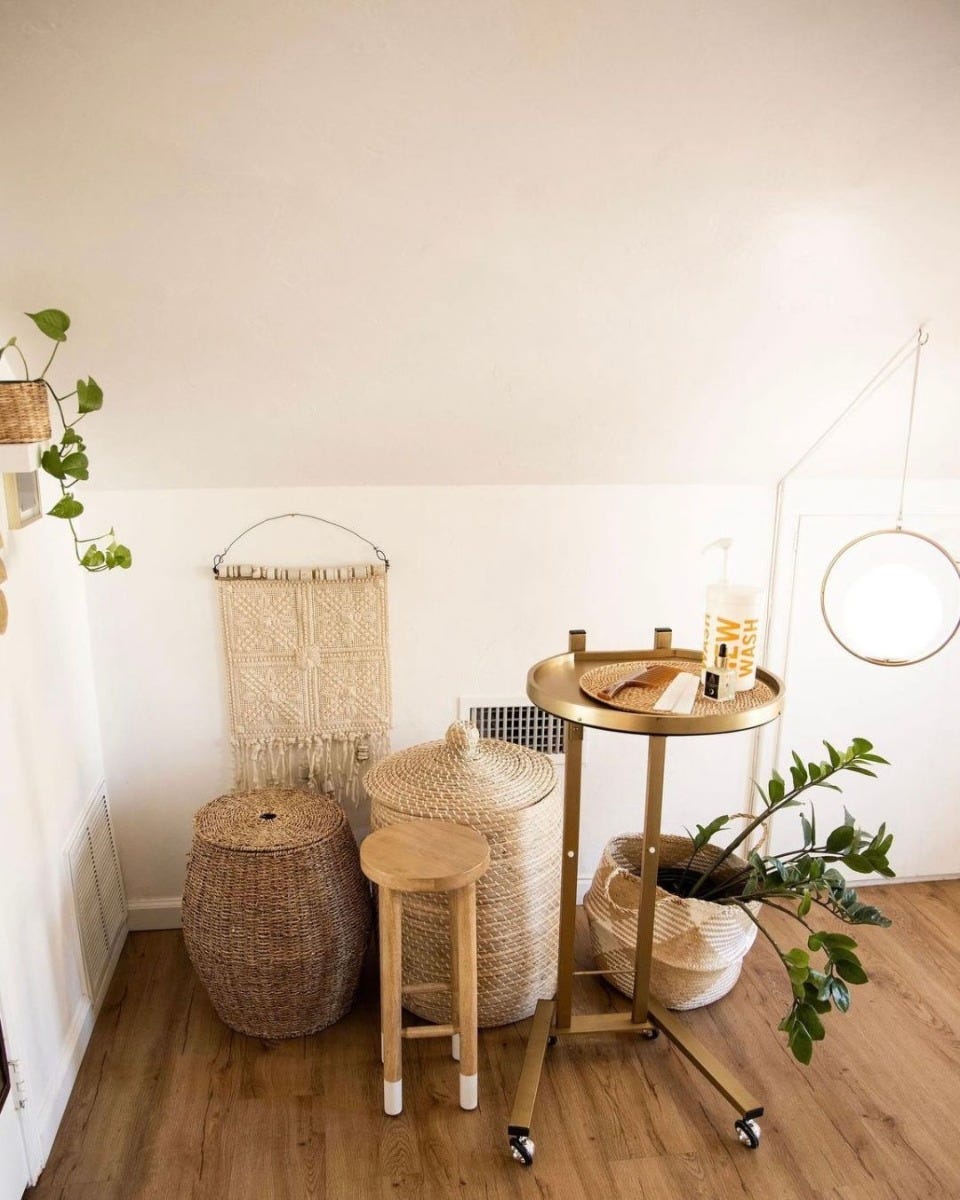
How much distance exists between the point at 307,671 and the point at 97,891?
2.35 ft

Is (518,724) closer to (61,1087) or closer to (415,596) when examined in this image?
(415,596)

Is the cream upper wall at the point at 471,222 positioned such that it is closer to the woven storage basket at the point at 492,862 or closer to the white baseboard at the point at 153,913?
the woven storage basket at the point at 492,862

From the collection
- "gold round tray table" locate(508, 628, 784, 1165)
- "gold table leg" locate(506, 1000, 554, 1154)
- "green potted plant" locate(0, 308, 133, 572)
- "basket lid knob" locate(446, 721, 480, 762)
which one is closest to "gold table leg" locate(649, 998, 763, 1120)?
"gold round tray table" locate(508, 628, 784, 1165)

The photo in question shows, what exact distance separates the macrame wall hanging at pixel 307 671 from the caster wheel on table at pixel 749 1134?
3.84 feet

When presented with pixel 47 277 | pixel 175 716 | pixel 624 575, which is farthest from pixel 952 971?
pixel 47 277

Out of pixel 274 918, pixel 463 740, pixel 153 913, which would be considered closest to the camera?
pixel 274 918

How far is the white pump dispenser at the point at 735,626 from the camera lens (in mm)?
1581

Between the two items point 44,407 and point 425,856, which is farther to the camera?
point 425,856

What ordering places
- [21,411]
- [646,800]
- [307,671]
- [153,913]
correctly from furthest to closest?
[153,913], [307,671], [646,800], [21,411]

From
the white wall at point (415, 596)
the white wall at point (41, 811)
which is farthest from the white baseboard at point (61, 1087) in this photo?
the white wall at point (415, 596)

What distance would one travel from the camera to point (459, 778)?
1.98m

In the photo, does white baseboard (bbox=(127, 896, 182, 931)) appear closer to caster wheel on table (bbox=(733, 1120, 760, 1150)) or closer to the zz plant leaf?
the zz plant leaf

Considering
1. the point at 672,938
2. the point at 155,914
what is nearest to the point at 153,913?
the point at 155,914

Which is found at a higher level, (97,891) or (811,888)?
(811,888)
